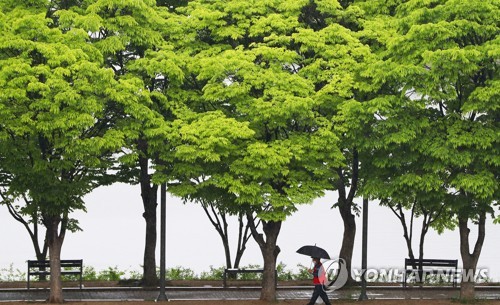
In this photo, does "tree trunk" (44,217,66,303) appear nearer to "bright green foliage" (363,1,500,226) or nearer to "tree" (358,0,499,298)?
"bright green foliage" (363,1,500,226)

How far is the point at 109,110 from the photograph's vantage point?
36.4 m

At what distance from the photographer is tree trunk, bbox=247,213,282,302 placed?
1460 inches

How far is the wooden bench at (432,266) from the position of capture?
140ft

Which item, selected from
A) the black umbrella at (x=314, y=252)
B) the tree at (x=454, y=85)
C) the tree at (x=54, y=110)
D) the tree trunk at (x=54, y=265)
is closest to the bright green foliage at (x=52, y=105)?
the tree at (x=54, y=110)

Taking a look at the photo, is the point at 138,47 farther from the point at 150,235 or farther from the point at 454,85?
the point at 454,85

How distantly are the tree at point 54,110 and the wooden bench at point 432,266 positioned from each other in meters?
14.4

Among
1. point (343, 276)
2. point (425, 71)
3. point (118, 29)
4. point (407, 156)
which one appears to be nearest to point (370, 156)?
point (407, 156)

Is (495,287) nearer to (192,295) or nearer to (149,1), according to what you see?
(192,295)

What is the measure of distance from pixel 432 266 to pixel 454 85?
10704mm

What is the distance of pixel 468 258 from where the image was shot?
124 ft

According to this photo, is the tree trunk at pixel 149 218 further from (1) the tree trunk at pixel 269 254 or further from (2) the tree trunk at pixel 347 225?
(2) the tree trunk at pixel 347 225

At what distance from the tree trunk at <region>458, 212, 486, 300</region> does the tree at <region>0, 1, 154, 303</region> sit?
499 inches

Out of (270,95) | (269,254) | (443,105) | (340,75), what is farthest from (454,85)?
(269,254)

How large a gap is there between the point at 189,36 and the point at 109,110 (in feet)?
13.4
